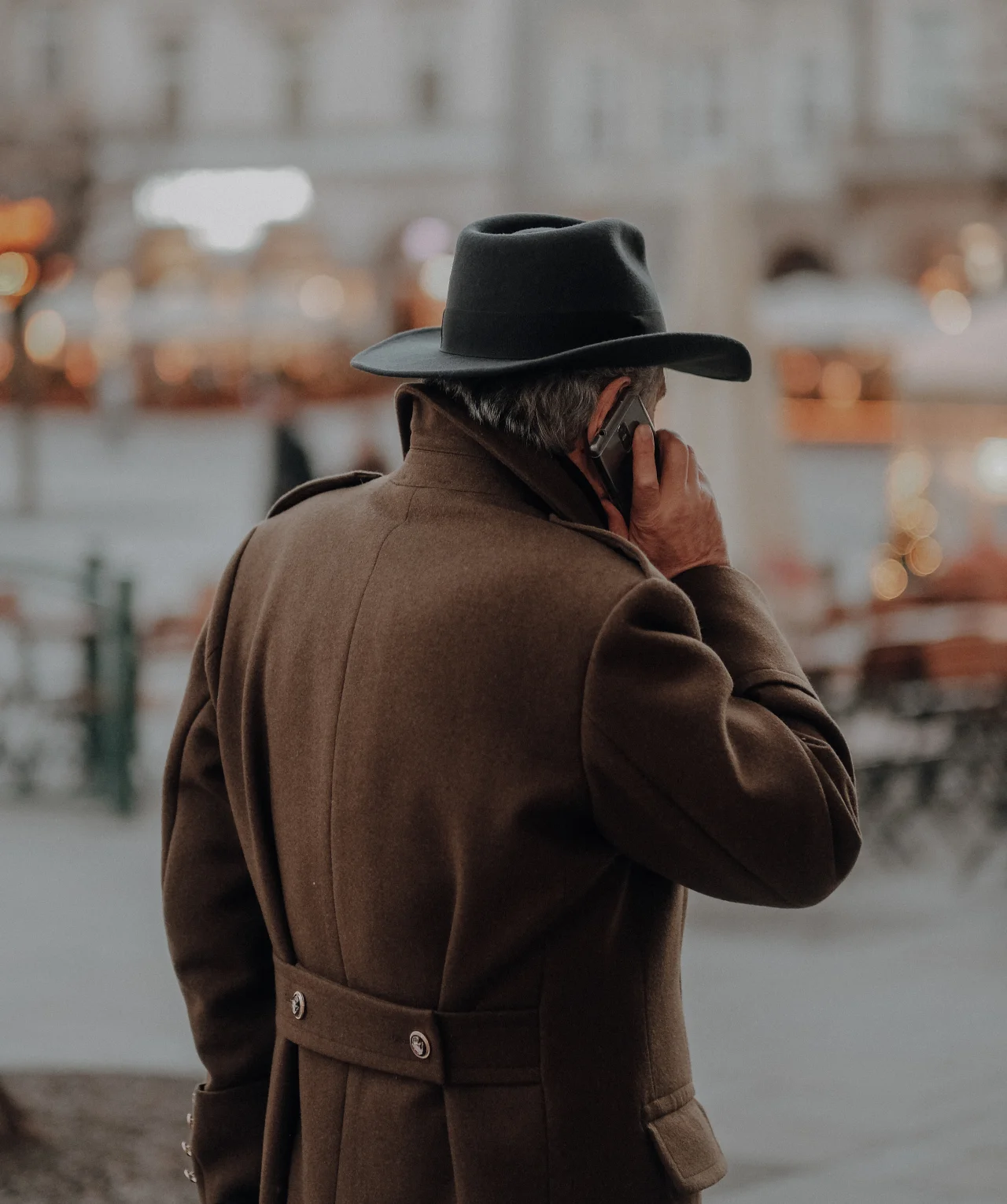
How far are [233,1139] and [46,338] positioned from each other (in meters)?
38.8

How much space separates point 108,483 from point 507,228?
86.6 ft

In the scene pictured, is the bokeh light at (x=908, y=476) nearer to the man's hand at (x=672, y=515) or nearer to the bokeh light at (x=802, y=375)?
the man's hand at (x=672, y=515)

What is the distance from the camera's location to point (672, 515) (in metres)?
2.01

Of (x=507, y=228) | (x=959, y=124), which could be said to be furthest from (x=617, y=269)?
(x=959, y=124)

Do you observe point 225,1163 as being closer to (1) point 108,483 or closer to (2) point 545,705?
(2) point 545,705

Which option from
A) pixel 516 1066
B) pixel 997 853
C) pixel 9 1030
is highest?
pixel 516 1066

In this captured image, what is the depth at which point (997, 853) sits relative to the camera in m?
7.96

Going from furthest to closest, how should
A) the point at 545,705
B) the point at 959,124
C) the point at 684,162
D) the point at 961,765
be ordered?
the point at 684,162 → the point at 959,124 → the point at 961,765 → the point at 545,705

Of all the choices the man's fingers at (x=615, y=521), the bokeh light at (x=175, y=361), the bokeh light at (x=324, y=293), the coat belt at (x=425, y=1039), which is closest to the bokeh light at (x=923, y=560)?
the man's fingers at (x=615, y=521)

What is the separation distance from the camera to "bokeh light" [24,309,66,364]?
129 feet

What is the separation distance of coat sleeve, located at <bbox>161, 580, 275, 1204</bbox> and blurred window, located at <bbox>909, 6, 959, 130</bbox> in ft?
117

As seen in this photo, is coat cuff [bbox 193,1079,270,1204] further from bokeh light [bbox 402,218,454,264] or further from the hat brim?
bokeh light [bbox 402,218,454,264]

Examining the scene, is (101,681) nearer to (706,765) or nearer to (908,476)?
(706,765)

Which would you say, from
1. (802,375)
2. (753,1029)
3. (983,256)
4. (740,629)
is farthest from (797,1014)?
(802,375)
